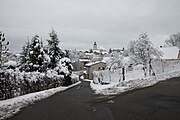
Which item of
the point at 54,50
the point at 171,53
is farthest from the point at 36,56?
the point at 171,53

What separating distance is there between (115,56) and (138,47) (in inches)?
1399

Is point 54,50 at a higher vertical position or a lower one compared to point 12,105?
higher

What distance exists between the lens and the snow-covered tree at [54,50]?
38.5 meters

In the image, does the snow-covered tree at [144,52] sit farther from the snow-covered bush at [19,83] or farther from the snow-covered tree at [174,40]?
the snow-covered tree at [174,40]

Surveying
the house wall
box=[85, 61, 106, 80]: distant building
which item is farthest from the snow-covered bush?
the house wall

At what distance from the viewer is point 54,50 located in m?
39.1

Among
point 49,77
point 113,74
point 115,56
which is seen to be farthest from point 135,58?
point 115,56

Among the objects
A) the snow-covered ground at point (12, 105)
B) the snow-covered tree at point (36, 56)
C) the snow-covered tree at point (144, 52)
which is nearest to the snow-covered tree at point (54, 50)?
the snow-covered tree at point (36, 56)

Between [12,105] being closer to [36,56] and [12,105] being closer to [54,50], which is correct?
[36,56]

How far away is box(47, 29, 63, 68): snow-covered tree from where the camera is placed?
38.5m

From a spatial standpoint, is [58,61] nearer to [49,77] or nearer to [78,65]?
[49,77]

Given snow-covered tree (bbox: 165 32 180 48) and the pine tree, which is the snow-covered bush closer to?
the pine tree

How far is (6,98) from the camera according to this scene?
1530 cm

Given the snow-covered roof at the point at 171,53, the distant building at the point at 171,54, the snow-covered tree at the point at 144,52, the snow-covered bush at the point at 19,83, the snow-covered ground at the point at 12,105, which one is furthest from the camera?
the snow-covered roof at the point at 171,53
